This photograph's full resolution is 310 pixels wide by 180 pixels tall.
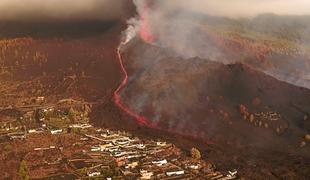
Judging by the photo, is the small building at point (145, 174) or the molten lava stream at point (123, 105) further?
the molten lava stream at point (123, 105)

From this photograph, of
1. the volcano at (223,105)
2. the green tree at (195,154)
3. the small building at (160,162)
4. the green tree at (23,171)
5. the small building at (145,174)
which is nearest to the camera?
the small building at (145,174)

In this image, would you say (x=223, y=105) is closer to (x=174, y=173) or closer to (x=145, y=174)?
(x=174, y=173)

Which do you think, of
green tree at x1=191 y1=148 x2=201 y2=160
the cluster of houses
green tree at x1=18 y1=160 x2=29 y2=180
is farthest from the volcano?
green tree at x1=18 y1=160 x2=29 y2=180

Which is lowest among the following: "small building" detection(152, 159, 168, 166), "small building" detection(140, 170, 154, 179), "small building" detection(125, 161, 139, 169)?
"small building" detection(140, 170, 154, 179)

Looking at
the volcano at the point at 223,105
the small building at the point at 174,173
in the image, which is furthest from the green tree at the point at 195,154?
the small building at the point at 174,173

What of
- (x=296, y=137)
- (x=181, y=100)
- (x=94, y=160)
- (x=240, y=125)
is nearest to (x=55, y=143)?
(x=94, y=160)

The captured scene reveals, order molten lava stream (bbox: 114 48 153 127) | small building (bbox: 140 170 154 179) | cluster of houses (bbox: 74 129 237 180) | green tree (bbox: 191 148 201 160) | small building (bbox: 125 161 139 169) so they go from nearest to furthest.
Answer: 1. small building (bbox: 140 170 154 179)
2. cluster of houses (bbox: 74 129 237 180)
3. small building (bbox: 125 161 139 169)
4. green tree (bbox: 191 148 201 160)
5. molten lava stream (bbox: 114 48 153 127)

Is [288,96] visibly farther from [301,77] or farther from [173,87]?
[301,77]

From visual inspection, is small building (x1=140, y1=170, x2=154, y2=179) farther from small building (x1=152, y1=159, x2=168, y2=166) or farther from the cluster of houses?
small building (x1=152, y1=159, x2=168, y2=166)

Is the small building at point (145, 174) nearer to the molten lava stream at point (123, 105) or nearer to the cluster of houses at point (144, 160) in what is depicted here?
the cluster of houses at point (144, 160)
